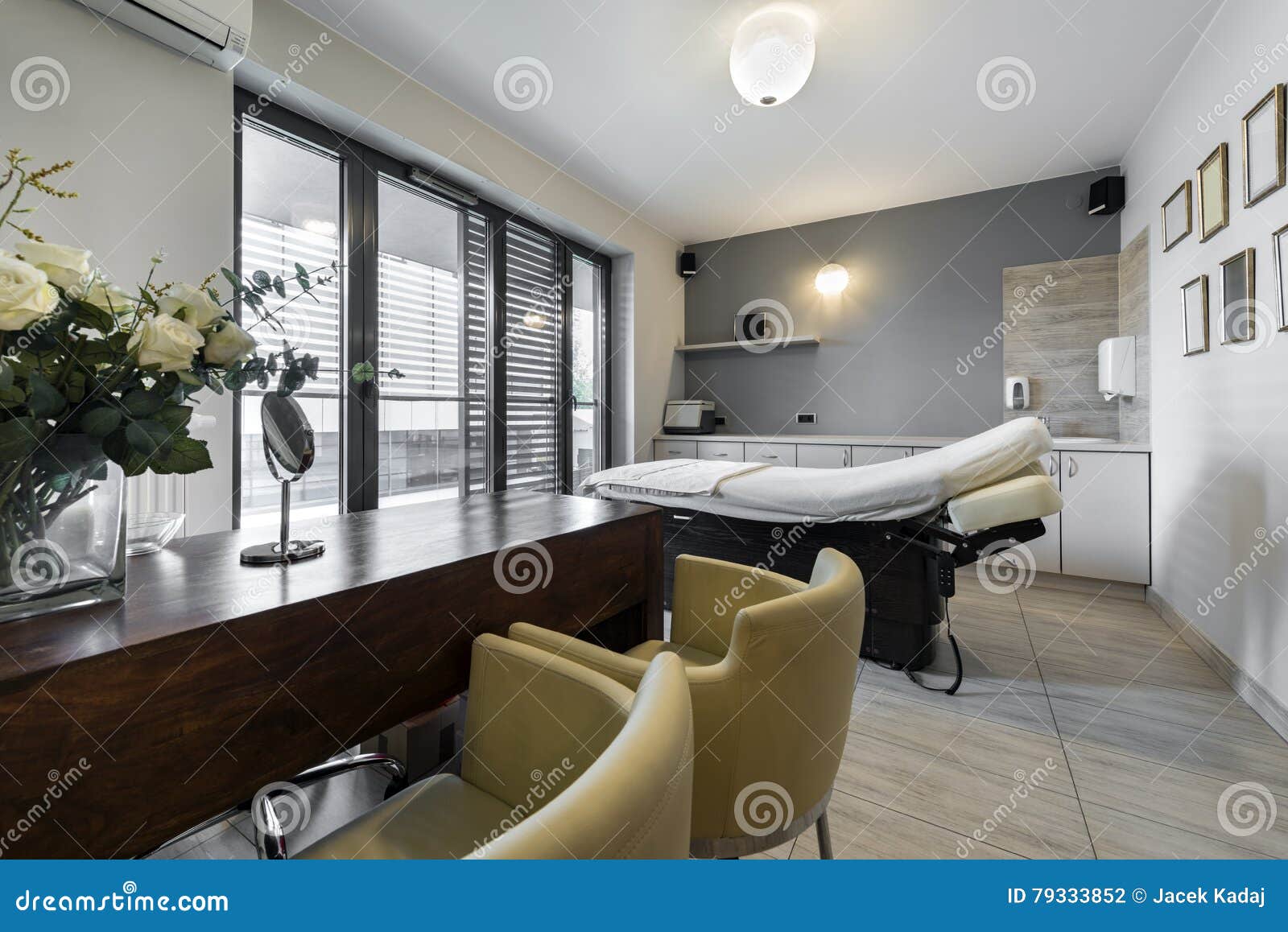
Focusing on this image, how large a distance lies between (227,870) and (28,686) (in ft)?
1.06

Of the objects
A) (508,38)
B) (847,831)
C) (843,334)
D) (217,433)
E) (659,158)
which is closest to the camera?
(847,831)

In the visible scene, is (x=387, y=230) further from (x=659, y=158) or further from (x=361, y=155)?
(x=659, y=158)

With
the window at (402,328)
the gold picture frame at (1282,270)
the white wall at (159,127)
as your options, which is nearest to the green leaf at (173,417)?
the white wall at (159,127)

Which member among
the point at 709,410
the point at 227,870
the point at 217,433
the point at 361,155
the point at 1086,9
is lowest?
the point at 227,870

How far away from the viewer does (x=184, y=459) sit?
Answer: 831 mm

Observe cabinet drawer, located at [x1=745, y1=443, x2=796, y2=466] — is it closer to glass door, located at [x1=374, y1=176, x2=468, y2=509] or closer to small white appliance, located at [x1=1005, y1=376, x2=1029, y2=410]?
small white appliance, located at [x1=1005, y1=376, x2=1029, y2=410]

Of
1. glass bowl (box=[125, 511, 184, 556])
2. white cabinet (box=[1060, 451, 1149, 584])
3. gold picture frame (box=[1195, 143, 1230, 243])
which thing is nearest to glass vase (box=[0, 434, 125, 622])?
glass bowl (box=[125, 511, 184, 556])

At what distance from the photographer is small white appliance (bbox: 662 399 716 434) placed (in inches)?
204

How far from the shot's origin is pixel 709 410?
5.28 m

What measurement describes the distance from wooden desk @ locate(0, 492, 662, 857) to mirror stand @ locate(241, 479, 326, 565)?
0.03 meters

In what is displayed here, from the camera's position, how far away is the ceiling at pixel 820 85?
2525 mm

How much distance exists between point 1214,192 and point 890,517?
190cm

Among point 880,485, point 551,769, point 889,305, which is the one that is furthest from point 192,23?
point 889,305

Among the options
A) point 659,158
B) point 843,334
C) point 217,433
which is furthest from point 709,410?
point 217,433
